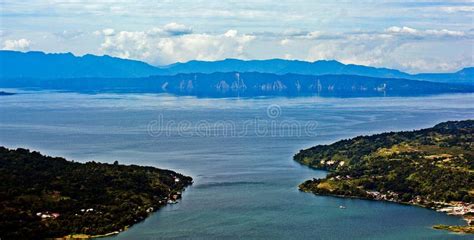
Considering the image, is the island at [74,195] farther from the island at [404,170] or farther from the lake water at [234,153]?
the island at [404,170]

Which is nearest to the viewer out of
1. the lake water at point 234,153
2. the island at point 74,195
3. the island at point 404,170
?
the island at point 74,195

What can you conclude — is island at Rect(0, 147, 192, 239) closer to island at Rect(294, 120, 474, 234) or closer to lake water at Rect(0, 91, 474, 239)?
lake water at Rect(0, 91, 474, 239)

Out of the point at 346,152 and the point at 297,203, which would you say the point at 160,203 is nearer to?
the point at 297,203

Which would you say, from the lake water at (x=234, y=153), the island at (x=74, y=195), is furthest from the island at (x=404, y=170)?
the island at (x=74, y=195)

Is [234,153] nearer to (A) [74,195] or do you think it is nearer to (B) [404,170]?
(B) [404,170]

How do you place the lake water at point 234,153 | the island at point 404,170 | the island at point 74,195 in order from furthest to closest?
the island at point 404,170
the lake water at point 234,153
the island at point 74,195

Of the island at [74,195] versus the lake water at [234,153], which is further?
the lake water at [234,153]
